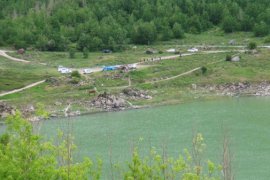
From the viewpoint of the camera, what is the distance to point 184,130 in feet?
214

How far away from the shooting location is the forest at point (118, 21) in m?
129

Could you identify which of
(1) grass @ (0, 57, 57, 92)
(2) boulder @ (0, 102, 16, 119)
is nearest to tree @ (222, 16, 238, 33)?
(1) grass @ (0, 57, 57, 92)

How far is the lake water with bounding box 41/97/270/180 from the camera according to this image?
165ft

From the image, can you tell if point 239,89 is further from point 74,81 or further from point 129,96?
point 74,81

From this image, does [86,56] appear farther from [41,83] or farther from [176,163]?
[176,163]

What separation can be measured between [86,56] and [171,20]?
111ft

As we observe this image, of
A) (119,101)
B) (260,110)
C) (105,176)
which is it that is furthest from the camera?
(119,101)

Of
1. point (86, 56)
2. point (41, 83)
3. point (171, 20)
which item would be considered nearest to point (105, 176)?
point (41, 83)

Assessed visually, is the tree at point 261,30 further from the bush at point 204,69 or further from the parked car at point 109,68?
the parked car at point 109,68

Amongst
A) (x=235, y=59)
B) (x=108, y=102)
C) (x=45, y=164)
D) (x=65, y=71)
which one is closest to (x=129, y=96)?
(x=108, y=102)

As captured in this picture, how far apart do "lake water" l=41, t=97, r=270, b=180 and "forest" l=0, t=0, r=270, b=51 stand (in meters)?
46.6

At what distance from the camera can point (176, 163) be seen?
79.0ft

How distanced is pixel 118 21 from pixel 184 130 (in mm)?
83610

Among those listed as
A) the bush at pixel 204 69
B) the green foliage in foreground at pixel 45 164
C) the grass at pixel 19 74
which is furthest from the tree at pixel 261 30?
the green foliage in foreground at pixel 45 164
